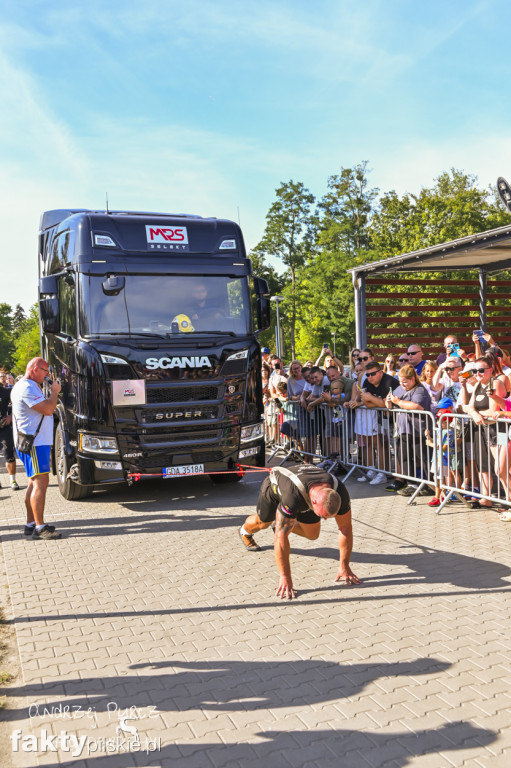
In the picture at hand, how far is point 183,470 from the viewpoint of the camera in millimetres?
8922

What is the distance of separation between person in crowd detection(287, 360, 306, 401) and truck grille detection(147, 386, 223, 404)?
352 centimetres

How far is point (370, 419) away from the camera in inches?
390

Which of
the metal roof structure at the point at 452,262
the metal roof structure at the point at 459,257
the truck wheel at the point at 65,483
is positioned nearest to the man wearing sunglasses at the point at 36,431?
the truck wheel at the point at 65,483

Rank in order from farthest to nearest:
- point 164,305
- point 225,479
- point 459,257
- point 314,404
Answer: point 459,257, point 314,404, point 225,479, point 164,305

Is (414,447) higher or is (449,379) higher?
(449,379)

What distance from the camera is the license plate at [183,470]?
8.84 m

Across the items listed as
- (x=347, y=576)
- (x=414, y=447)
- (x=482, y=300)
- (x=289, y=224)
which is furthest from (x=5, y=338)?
(x=347, y=576)

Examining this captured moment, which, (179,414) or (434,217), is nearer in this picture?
(179,414)

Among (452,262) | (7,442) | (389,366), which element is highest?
(452,262)

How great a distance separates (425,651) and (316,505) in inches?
46.1

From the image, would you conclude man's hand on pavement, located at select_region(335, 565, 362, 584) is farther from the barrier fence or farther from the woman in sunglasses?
the woman in sunglasses

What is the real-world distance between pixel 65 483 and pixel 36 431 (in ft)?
8.12

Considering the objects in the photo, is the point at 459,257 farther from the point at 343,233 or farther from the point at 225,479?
the point at 343,233

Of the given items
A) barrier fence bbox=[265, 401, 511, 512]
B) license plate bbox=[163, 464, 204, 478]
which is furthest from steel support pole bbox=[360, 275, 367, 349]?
license plate bbox=[163, 464, 204, 478]
